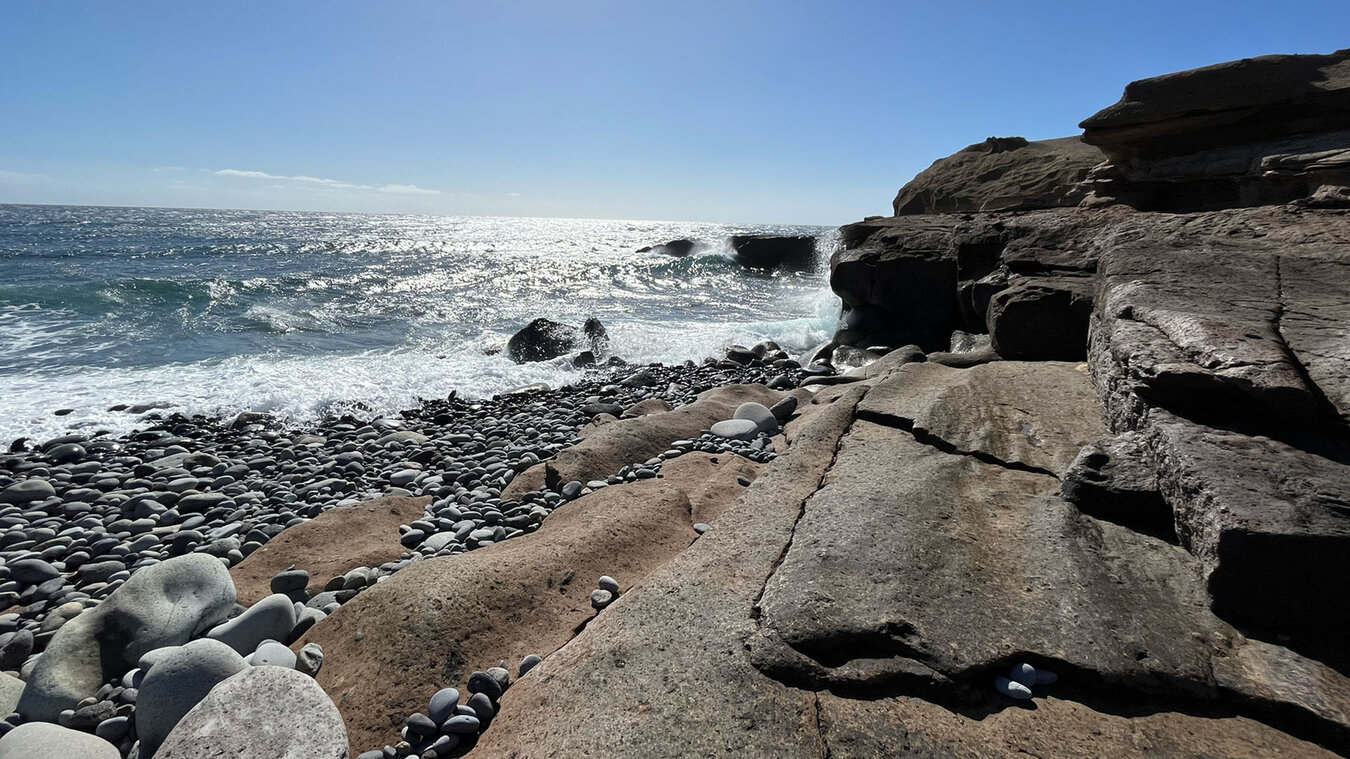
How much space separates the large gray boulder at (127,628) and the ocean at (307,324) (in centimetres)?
532

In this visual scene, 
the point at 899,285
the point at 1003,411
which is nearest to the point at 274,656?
the point at 1003,411

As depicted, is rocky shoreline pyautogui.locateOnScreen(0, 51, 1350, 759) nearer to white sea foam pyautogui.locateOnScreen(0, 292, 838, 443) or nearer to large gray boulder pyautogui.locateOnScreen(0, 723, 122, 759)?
large gray boulder pyautogui.locateOnScreen(0, 723, 122, 759)

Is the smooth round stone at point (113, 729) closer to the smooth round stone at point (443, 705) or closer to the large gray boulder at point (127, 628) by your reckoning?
the large gray boulder at point (127, 628)

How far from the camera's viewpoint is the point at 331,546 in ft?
12.9

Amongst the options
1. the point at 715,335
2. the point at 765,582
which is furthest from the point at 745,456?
the point at 715,335

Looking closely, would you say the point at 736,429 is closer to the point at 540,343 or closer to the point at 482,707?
the point at 482,707

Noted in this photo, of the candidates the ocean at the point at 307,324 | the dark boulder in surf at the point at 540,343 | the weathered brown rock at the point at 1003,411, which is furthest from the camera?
the dark boulder in surf at the point at 540,343

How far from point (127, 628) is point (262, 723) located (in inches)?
60.1

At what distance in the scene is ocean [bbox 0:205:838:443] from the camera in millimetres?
8789

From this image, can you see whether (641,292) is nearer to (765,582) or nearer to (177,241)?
(765,582)

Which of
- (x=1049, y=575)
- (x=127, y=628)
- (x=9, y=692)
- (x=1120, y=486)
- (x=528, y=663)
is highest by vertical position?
(x=1120, y=486)

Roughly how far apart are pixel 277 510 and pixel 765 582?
13.5ft

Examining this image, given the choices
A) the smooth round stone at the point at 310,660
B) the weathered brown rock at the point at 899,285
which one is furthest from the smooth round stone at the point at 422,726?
the weathered brown rock at the point at 899,285

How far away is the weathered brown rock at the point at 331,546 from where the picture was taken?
3.58 meters
